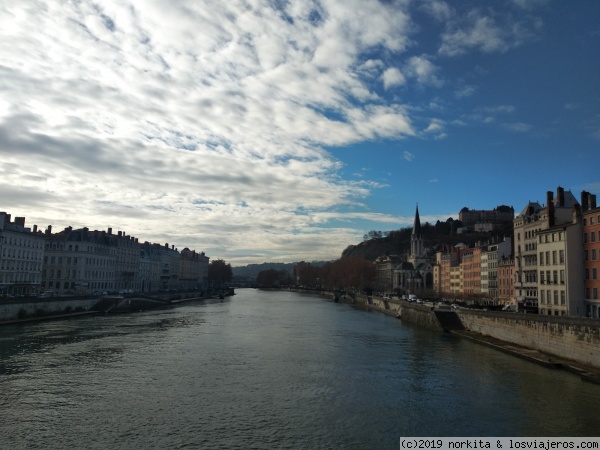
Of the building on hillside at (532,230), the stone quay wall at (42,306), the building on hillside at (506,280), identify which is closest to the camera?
the building on hillside at (532,230)

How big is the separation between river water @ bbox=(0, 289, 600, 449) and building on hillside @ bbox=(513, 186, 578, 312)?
18.4 metres

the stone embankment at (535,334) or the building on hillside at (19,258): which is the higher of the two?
the building on hillside at (19,258)

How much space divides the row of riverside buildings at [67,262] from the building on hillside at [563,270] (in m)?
71.9

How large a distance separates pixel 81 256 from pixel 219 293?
227ft

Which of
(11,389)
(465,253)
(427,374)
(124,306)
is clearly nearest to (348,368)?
(427,374)

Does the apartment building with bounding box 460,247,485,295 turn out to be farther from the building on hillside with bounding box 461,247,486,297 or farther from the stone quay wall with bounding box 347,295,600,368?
the stone quay wall with bounding box 347,295,600,368

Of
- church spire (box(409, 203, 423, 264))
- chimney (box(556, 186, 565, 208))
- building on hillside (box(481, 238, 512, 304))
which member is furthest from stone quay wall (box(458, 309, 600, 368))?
church spire (box(409, 203, 423, 264))

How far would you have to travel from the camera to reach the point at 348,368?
3538 cm

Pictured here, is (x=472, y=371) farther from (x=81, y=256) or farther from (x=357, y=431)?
(x=81, y=256)

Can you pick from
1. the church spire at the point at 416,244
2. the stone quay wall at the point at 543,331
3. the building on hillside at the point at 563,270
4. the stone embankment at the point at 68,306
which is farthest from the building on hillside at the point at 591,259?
the church spire at the point at 416,244

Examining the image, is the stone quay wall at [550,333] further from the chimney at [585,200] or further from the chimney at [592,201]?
the chimney at [585,200]

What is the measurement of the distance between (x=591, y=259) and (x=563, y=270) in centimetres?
330

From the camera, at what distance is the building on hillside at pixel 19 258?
2938 inches

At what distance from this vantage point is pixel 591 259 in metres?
44.8
